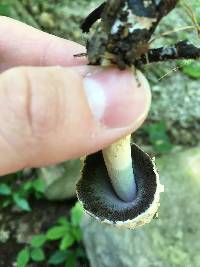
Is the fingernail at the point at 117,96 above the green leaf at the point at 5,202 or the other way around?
above

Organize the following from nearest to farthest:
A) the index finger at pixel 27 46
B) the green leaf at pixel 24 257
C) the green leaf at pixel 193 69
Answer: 1. the index finger at pixel 27 46
2. the green leaf at pixel 24 257
3. the green leaf at pixel 193 69

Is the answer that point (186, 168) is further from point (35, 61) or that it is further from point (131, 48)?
point (131, 48)

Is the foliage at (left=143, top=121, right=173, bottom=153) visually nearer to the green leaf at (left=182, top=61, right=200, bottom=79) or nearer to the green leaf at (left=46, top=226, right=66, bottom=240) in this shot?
the green leaf at (left=182, top=61, right=200, bottom=79)

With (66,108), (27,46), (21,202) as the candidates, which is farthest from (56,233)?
(66,108)

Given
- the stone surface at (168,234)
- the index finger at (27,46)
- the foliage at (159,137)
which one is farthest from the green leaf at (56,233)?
the index finger at (27,46)

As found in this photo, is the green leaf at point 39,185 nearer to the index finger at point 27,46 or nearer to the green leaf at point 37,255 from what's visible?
the green leaf at point 37,255

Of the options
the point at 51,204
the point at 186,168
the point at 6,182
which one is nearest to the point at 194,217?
the point at 186,168

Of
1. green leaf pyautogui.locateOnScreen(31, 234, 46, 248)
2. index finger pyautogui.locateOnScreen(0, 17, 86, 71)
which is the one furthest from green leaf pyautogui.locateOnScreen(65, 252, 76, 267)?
index finger pyautogui.locateOnScreen(0, 17, 86, 71)
